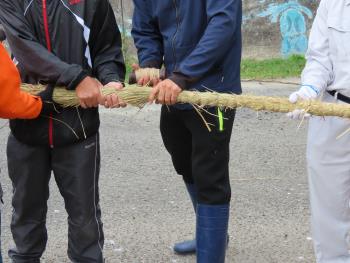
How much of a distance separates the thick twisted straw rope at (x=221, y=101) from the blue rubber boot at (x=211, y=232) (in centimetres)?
66

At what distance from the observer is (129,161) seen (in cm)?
544

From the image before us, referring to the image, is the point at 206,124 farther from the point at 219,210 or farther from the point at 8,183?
the point at 8,183

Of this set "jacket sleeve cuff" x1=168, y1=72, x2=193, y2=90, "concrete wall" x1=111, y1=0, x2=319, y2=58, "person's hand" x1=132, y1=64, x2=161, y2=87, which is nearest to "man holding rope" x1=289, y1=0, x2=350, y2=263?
"jacket sleeve cuff" x1=168, y1=72, x2=193, y2=90

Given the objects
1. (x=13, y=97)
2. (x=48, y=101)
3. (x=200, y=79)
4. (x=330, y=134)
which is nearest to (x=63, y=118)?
(x=48, y=101)

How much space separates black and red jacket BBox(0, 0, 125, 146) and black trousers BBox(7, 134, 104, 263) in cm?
7

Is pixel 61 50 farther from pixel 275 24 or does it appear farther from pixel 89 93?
pixel 275 24

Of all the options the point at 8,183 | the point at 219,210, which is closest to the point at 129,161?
the point at 8,183

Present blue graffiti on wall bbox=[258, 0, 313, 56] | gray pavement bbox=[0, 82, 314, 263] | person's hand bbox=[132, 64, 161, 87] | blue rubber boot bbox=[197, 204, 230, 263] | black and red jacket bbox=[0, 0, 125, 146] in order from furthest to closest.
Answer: blue graffiti on wall bbox=[258, 0, 313, 56]
gray pavement bbox=[0, 82, 314, 263]
blue rubber boot bbox=[197, 204, 230, 263]
person's hand bbox=[132, 64, 161, 87]
black and red jacket bbox=[0, 0, 125, 146]

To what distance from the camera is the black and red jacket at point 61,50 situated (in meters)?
2.93

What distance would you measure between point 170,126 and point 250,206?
1338 millimetres

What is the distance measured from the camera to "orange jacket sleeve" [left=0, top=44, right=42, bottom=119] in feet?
8.95

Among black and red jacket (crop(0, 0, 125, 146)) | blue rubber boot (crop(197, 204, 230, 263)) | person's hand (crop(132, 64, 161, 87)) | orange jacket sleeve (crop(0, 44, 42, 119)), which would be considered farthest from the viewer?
blue rubber boot (crop(197, 204, 230, 263))

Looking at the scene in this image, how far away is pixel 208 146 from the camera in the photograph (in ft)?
10.7

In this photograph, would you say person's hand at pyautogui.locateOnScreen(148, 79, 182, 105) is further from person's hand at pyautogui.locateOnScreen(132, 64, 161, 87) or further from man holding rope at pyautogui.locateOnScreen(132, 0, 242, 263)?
person's hand at pyautogui.locateOnScreen(132, 64, 161, 87)
